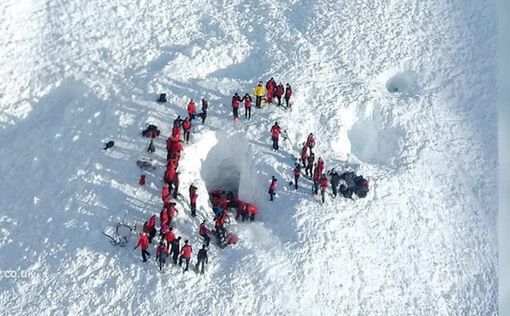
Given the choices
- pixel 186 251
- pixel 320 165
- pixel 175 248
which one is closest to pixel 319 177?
pixel 320 165

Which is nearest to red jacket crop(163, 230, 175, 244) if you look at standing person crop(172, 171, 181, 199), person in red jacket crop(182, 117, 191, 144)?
standing person crop(172, 171, 181, 199)

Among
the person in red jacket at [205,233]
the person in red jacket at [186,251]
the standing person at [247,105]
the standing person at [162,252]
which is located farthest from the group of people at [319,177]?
the standing person at [162,252]

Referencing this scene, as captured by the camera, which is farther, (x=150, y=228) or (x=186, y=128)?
(x=186, y=128)

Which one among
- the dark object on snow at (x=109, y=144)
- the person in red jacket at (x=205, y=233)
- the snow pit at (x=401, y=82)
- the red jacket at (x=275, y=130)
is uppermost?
the snow pit at (x=401, y=82)

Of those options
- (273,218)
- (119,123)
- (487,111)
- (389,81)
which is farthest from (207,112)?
(487,111)

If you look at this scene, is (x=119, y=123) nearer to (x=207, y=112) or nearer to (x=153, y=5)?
(x=207, y=112)

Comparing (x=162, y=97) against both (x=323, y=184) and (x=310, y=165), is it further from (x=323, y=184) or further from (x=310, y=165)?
(x=323, y=184)

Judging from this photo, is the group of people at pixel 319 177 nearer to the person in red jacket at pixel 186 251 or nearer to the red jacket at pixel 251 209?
the red jacket at pixel 251 209
